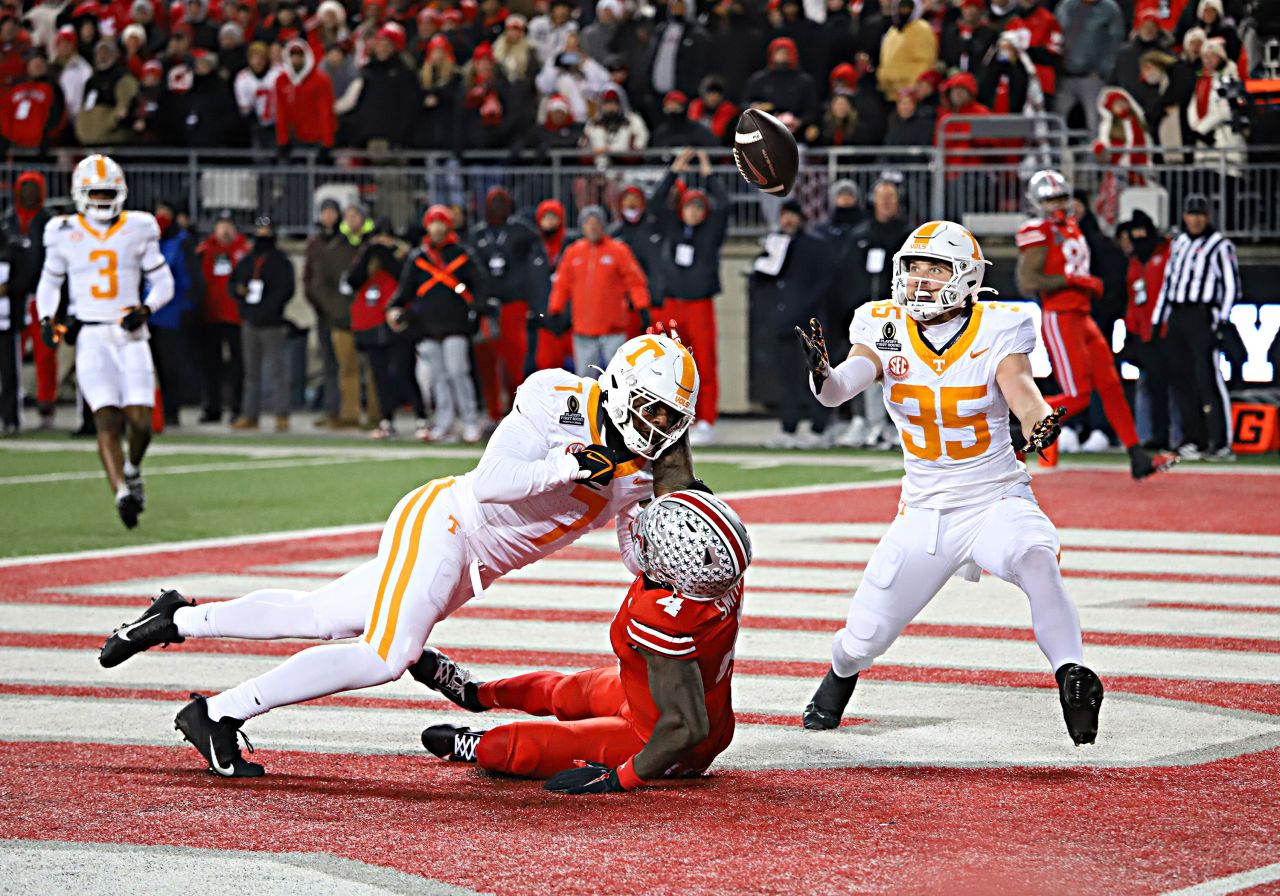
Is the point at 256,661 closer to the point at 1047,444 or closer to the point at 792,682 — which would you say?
the point at 792,682

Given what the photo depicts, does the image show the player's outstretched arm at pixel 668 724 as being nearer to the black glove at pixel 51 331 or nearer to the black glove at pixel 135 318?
the black glove at pixel 135 318

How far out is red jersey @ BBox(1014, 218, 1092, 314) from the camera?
14922 mm

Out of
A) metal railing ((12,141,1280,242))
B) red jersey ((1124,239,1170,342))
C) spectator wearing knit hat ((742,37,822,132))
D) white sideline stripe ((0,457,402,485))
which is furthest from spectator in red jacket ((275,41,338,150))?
red jersey ((1124,239,1170,342))

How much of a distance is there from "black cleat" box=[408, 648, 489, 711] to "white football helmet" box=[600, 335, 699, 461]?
3.78 feet

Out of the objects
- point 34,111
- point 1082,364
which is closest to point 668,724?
point 1082,364

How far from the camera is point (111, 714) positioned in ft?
23.3

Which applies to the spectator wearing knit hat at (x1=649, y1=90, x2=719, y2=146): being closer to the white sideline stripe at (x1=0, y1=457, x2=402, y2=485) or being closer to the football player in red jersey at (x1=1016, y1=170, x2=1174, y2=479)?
the white sideline stripe at (x1=0, y1=457, x2=402, y2=485)

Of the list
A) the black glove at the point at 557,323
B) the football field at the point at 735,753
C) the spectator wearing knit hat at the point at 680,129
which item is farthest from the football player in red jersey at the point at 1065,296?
the spectator wearing knit hat at the point at 680,129

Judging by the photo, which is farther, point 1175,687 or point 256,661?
point 256,661

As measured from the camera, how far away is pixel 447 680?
6.60 m

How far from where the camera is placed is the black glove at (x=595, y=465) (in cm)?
582

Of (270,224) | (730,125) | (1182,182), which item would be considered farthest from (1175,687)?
(270,224)

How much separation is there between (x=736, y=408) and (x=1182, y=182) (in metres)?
5.33

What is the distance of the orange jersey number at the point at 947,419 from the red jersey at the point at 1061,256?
327 inches
